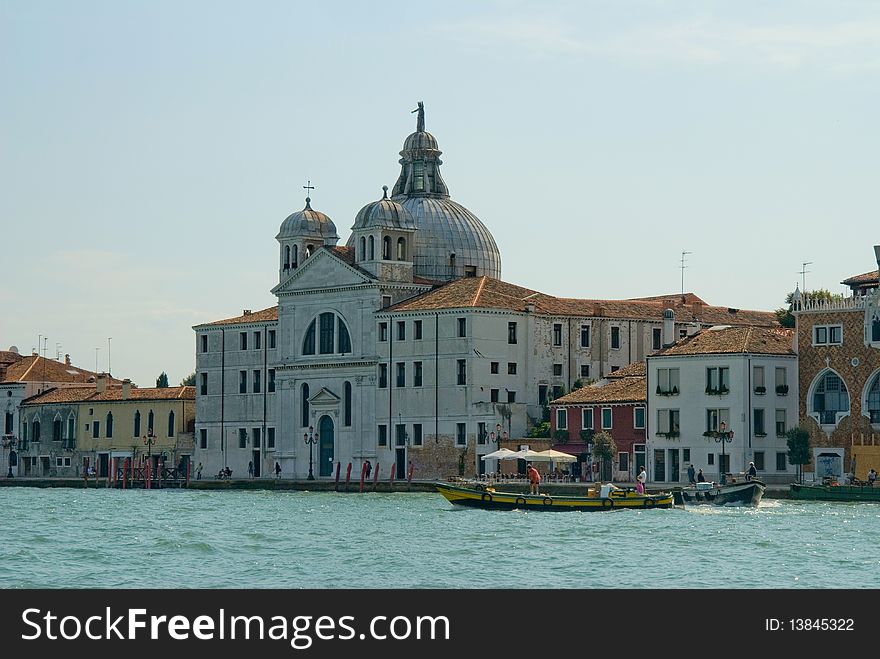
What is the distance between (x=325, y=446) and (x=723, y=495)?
3149 centimetres

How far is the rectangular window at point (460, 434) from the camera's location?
82000 mm

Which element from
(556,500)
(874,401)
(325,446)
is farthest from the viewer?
(325,446)

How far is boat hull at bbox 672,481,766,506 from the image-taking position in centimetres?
5959

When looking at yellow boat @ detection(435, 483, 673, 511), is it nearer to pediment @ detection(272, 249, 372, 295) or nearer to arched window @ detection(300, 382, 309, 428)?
pediment @ detection(272, 249, 372, 295)

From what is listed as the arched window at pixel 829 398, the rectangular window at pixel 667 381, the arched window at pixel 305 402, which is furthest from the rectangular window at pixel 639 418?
the arched window at pixel 305 402

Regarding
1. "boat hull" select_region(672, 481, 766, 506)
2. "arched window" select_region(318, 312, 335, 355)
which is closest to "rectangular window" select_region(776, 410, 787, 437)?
"boat hull" select_region(672, 481, 766, 506)

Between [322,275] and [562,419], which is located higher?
[322,275]

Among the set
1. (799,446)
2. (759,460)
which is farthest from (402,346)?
(799,446)

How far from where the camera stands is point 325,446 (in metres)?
88.7

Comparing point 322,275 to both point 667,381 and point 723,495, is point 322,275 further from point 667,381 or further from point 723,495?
point 723,495

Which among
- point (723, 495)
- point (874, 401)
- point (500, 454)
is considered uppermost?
point (874, 401)
